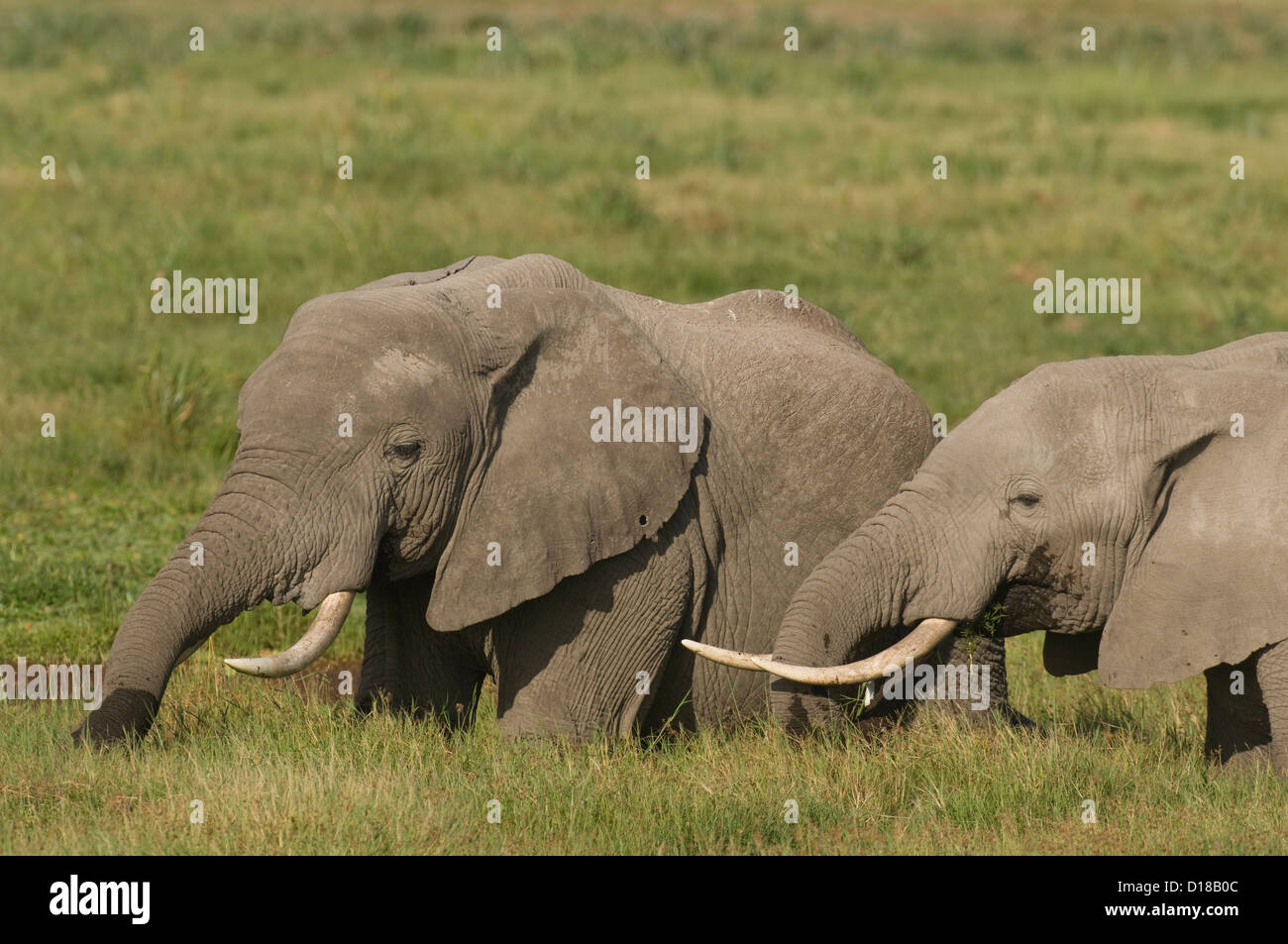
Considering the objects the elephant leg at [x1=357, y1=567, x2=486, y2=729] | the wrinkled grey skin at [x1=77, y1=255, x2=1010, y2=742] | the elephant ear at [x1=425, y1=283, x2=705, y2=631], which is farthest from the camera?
the elephant leg at [x1=357, y1=567, x2=486, y2=729]

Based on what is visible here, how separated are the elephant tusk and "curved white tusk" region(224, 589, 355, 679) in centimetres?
134

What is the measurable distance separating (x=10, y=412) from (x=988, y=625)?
8.43 m

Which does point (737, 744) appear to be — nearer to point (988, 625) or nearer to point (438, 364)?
point (988, 625)

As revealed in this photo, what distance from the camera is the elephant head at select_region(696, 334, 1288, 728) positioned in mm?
6043

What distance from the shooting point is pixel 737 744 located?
6.72 m

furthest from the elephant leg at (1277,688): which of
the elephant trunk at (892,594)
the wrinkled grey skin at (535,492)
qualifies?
the wrinkled grey skin at (535,492)
